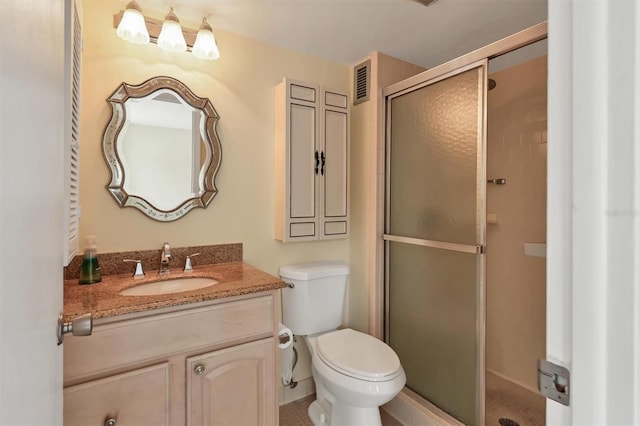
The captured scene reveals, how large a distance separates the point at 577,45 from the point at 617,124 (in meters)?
0.11

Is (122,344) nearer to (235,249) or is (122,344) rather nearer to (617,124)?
(235,249)

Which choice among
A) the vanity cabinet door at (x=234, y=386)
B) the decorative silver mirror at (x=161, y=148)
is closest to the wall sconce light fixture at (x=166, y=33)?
the decorative silver mirror at (x=161, y=148)

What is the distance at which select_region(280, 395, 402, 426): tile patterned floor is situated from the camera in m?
1.84

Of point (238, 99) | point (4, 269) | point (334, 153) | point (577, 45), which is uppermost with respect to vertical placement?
point (238, 99)

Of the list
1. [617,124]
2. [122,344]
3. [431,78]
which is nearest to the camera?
[617,124]

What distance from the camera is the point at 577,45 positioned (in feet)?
1.30

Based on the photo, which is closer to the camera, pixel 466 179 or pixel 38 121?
pixel 38 121

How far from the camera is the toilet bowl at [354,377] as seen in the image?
4.68 feet

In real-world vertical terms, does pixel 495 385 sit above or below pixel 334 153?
below

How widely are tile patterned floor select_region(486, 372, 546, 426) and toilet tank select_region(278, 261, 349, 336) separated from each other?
1029mm

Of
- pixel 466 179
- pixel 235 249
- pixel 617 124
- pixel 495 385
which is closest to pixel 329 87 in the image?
pixel 466 179

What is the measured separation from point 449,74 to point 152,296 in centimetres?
Answer: 173

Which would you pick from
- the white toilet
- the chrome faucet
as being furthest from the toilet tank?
the chrome faucet

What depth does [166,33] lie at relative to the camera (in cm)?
150
